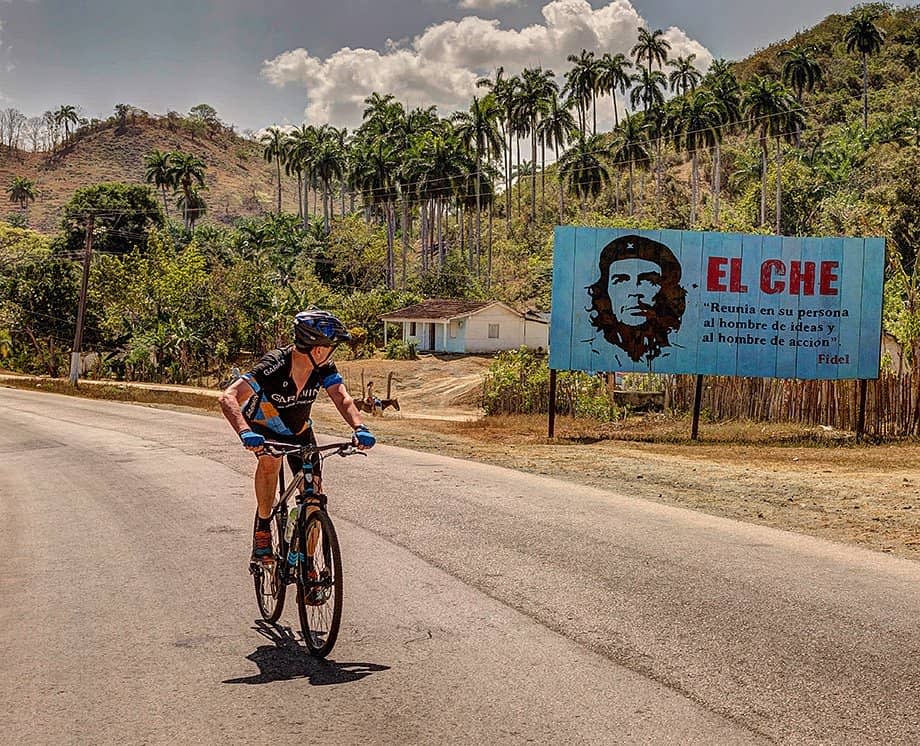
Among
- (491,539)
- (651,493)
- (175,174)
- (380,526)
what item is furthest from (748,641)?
(175,174)

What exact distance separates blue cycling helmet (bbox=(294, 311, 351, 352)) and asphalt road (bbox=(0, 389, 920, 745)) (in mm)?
1889

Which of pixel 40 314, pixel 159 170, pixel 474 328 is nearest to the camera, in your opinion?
pixel 474 328

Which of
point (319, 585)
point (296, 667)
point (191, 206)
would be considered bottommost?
point (296, 667)

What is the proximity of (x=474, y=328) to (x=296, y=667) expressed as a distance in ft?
197

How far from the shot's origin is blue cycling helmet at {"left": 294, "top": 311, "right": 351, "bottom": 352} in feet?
20.8

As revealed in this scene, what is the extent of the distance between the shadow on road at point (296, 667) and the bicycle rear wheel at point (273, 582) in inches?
12.2

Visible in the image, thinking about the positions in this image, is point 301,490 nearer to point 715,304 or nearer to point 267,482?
point 267,482

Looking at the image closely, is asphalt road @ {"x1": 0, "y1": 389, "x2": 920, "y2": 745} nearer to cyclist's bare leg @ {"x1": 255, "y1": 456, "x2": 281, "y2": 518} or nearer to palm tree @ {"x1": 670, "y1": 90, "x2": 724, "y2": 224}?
cyclist's bare leg @ {"x1": 255, "y1": 456, "x2": 281, "y2": 518}

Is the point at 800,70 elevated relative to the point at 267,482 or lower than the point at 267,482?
elevated

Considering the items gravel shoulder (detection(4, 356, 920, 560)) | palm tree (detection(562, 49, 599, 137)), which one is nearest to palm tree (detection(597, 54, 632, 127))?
palm tree (detection(562, 49, 599, 137))

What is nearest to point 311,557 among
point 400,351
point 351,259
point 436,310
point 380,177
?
point 400,351

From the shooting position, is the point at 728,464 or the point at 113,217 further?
the point at 113,217

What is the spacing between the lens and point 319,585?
6.05 meters

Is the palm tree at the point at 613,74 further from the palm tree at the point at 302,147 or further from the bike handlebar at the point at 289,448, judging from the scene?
the bike handlebar at the point at 289,448
